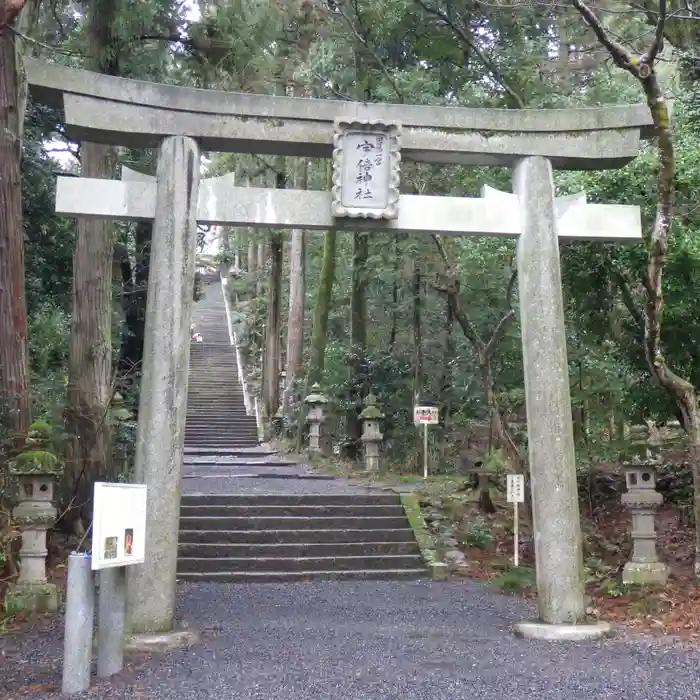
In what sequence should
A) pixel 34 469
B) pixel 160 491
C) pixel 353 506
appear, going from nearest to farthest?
pixel 160 491 → pixel 34 469 → pixel 353 506

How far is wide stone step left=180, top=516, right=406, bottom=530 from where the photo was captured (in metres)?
10.2

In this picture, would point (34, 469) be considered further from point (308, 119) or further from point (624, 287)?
point (624, 287)

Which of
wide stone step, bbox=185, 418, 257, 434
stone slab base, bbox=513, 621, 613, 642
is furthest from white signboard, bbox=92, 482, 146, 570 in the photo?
wide stone step, bbox=185, 418, 257, 434

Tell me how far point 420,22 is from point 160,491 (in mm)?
8568

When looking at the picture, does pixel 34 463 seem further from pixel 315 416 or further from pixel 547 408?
pixel 315 416

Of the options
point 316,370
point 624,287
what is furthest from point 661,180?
point 316,370

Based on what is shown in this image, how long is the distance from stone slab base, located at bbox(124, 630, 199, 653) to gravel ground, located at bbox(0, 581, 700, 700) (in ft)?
0.38

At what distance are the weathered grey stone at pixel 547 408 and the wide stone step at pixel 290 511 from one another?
4930 millimetres

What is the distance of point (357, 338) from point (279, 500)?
6.54 metres

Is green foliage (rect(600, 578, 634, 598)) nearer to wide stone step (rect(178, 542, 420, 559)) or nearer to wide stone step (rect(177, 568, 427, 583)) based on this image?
wide stone step (rect(177, 568, 427, 583))

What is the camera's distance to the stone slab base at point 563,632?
224 inches

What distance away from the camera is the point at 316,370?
54.6 ft

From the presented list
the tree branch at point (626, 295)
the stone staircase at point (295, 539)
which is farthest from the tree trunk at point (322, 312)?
the tree branch at point (626, 295)

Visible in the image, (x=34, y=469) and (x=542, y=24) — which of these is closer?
(x=34, y=469)
